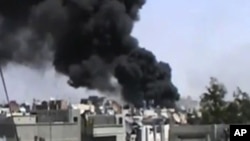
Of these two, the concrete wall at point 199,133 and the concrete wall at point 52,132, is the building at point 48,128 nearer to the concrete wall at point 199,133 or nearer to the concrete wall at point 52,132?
the concrete wall at point 52,132

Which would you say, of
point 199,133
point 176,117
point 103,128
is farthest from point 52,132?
point 199,133

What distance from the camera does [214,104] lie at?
115 feet

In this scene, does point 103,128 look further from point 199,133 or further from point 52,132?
point 199,133

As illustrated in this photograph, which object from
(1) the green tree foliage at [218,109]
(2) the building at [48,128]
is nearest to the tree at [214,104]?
(1) the green tree foliage at [218,109]

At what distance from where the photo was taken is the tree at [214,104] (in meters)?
34.2

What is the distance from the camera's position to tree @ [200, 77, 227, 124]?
112 feet

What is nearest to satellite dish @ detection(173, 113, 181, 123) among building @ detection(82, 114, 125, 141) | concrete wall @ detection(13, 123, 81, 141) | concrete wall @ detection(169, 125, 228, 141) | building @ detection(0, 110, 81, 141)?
building @ detection(82, 114, 125, 141)

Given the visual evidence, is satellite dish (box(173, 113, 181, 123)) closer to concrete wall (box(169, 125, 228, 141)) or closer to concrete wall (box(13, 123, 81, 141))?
concrete wall (box(13, 123, 81, 141))

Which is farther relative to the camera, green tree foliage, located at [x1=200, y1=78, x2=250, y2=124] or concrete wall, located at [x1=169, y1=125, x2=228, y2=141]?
green tree foliage, located at [x1=200, y1=78, x2=250, y2=124]

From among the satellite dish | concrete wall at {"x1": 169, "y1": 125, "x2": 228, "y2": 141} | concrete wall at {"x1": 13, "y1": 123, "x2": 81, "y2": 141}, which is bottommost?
concrete wall at {"x1": 169, "y1": 125, "x2": 228, "y2": 141}

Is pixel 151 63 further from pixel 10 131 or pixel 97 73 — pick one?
pixel 10 131

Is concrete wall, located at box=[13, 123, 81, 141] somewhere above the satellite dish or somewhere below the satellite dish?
below

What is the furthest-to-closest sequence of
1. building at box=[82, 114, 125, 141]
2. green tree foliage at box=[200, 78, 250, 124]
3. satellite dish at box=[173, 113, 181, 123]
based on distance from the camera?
satellite dish at box=[173, 113, 181, 123] < building at box=[82, 114, 125, 141] < green tree foliage at box=[200, 78, 250, 124]

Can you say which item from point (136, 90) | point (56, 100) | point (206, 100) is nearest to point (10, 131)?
point (206, 100)
